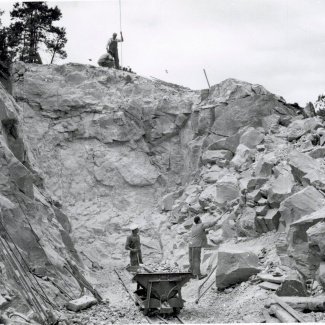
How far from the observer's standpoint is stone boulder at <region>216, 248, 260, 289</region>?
10.9 m

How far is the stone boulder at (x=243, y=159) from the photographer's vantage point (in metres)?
17.4

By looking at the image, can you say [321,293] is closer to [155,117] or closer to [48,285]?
[48,285]

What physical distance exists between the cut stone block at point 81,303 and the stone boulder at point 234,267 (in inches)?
113

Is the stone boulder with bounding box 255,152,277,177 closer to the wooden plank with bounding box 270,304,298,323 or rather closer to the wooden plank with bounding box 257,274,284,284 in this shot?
the wooden plank with bounding box 257,274,284,284

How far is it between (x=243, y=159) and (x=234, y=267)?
7315 mm

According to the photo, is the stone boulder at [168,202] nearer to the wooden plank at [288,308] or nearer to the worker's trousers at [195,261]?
the worker's trousers at [195,261]

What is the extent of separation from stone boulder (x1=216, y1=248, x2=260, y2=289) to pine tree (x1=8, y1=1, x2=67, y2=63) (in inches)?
677

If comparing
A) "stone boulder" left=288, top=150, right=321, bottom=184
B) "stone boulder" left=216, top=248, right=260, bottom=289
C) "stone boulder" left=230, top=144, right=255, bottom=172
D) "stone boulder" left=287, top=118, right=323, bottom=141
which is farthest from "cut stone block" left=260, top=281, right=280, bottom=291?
"stone boulder" left=287, top=118, right=323, bottom=141

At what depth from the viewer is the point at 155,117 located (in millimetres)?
21969

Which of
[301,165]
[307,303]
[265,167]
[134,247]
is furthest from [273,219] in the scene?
[307,303]

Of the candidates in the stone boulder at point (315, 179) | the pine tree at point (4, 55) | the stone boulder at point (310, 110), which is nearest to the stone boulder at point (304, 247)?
the stone boulder at point (315, 179)

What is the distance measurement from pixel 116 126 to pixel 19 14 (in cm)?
874

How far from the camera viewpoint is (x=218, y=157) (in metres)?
19.2

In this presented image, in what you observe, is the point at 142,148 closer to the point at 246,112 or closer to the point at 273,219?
the point at 246,112
